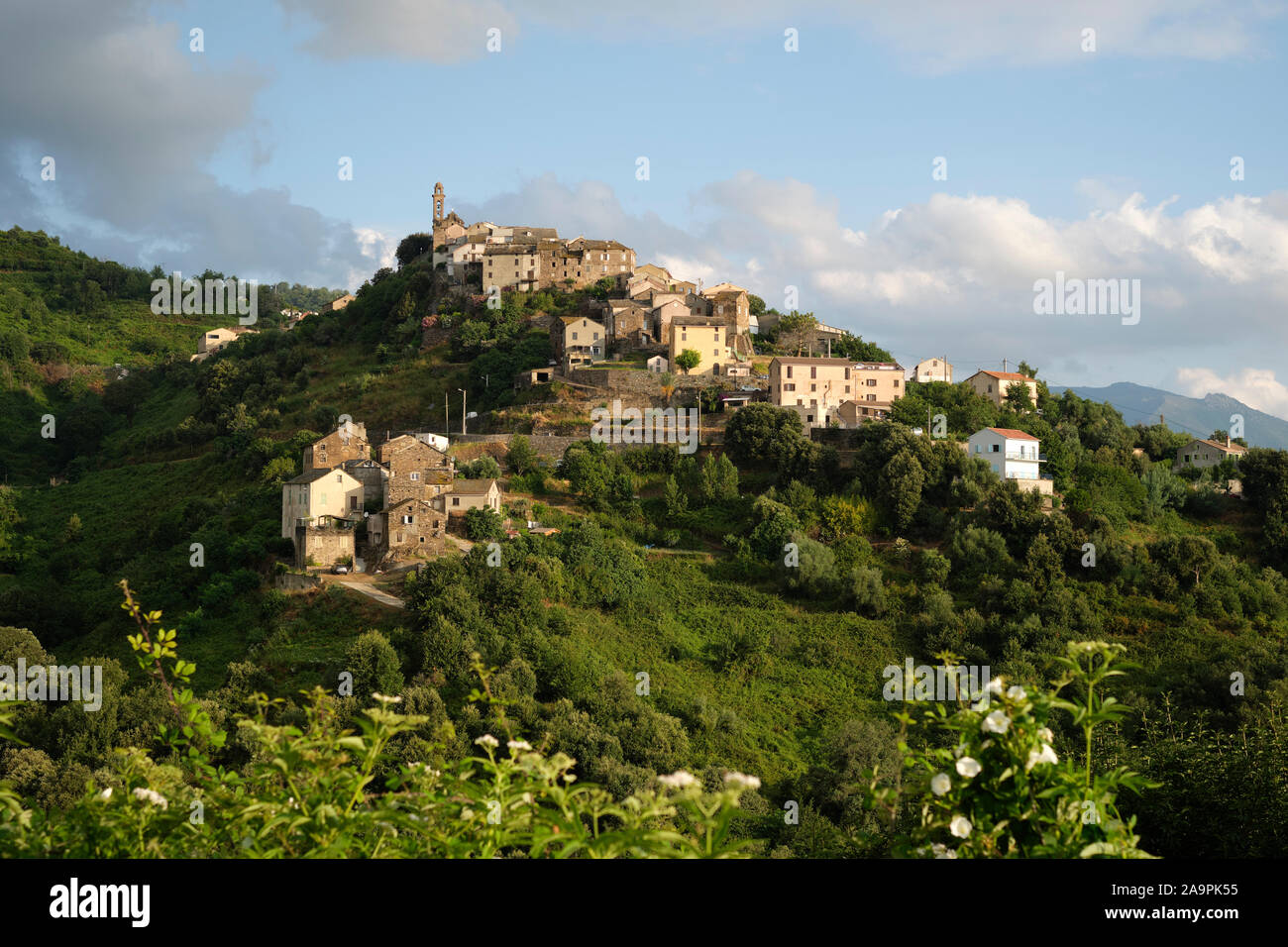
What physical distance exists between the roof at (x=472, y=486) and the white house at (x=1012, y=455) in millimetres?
20297

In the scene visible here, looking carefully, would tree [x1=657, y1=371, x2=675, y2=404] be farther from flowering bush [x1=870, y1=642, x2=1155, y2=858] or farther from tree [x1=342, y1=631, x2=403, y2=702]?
flowering bush [x1=870, y1=642, x2=1155, y2=858]

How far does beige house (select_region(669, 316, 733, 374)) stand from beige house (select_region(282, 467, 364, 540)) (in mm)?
21275

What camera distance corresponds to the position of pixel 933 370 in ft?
184

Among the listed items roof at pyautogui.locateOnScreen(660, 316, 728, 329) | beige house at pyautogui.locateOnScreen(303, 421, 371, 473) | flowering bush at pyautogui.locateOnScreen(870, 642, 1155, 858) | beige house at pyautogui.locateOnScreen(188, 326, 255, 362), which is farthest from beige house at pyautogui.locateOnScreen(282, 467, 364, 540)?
beige house at pyautogui.locateOnScreen(188, 326, 255, 362)

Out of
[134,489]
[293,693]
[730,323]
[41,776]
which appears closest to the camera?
[41,776]

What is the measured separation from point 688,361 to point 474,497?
18879mm

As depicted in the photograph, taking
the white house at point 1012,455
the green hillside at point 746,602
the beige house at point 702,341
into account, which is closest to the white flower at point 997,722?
the green hillside at point 746,602

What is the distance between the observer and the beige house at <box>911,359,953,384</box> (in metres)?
55.5

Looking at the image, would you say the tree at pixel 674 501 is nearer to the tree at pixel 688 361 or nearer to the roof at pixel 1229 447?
the tree at pixel 688 361

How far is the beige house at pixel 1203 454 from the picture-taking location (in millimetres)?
49094

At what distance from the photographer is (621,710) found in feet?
86.3

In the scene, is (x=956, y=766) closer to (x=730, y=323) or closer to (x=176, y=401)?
(x=730, y=323)

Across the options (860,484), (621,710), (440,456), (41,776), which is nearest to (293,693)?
(41,776)
